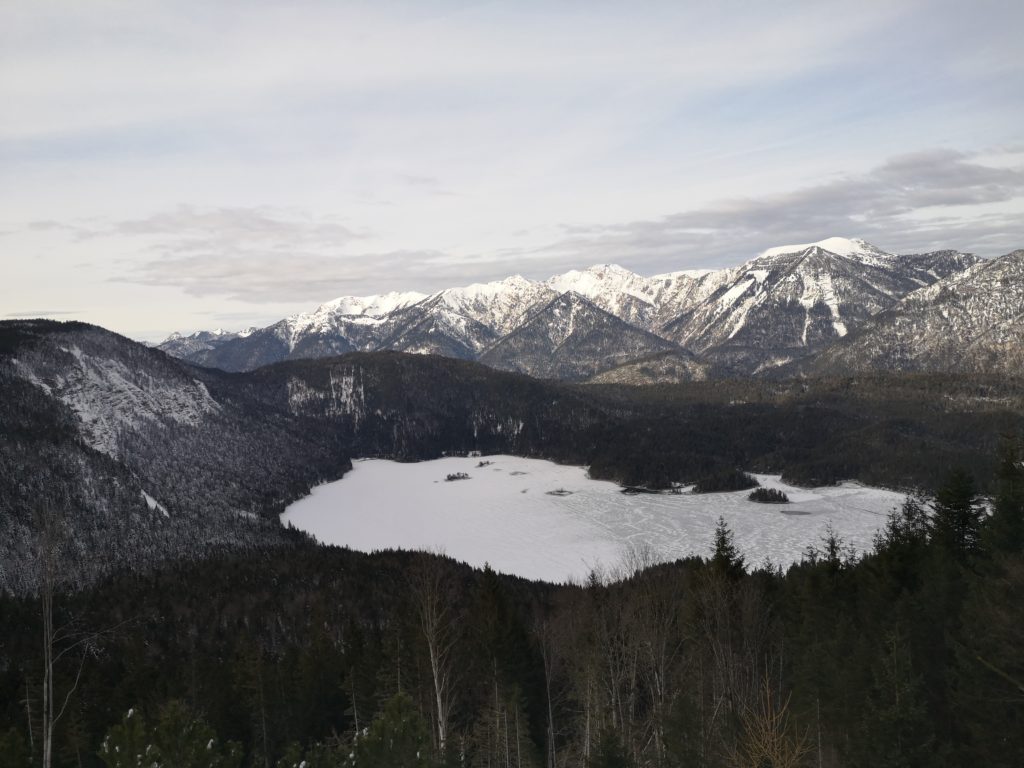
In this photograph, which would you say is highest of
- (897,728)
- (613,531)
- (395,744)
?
(897,728)

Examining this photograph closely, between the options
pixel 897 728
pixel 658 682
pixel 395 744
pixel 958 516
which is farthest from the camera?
pixel 958 516

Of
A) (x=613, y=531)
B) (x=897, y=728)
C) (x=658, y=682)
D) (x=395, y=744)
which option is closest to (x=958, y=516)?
(x=658, y=682)

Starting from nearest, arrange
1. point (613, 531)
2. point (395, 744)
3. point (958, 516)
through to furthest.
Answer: point (395, 744), point (958, 516), point (613, 531)

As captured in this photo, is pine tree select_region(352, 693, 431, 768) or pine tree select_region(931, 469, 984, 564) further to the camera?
pine tree select_region(931, 469, 984, 564)

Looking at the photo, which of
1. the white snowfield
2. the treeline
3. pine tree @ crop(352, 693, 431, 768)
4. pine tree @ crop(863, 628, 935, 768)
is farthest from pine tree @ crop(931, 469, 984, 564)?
the white snowfield

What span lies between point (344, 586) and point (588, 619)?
9132 cm

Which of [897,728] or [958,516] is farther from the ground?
[958,516]

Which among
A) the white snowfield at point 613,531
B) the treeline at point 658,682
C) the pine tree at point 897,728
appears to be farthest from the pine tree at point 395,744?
the white snowfield at point 613,531

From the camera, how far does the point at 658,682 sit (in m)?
35.7

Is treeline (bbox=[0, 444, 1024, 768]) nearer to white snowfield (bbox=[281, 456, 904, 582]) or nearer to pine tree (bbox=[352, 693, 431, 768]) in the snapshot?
pine tree (bbox=[352, 693, 431, 768])

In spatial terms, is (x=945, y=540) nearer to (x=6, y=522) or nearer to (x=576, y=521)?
(x=576, y=521)

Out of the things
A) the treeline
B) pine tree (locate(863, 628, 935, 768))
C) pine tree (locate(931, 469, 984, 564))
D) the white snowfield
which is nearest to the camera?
pine tree (locate(863, 628, 935, 768))

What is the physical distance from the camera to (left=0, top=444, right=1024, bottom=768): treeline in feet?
75.3

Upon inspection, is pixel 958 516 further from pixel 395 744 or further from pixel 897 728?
pixel 395 744
